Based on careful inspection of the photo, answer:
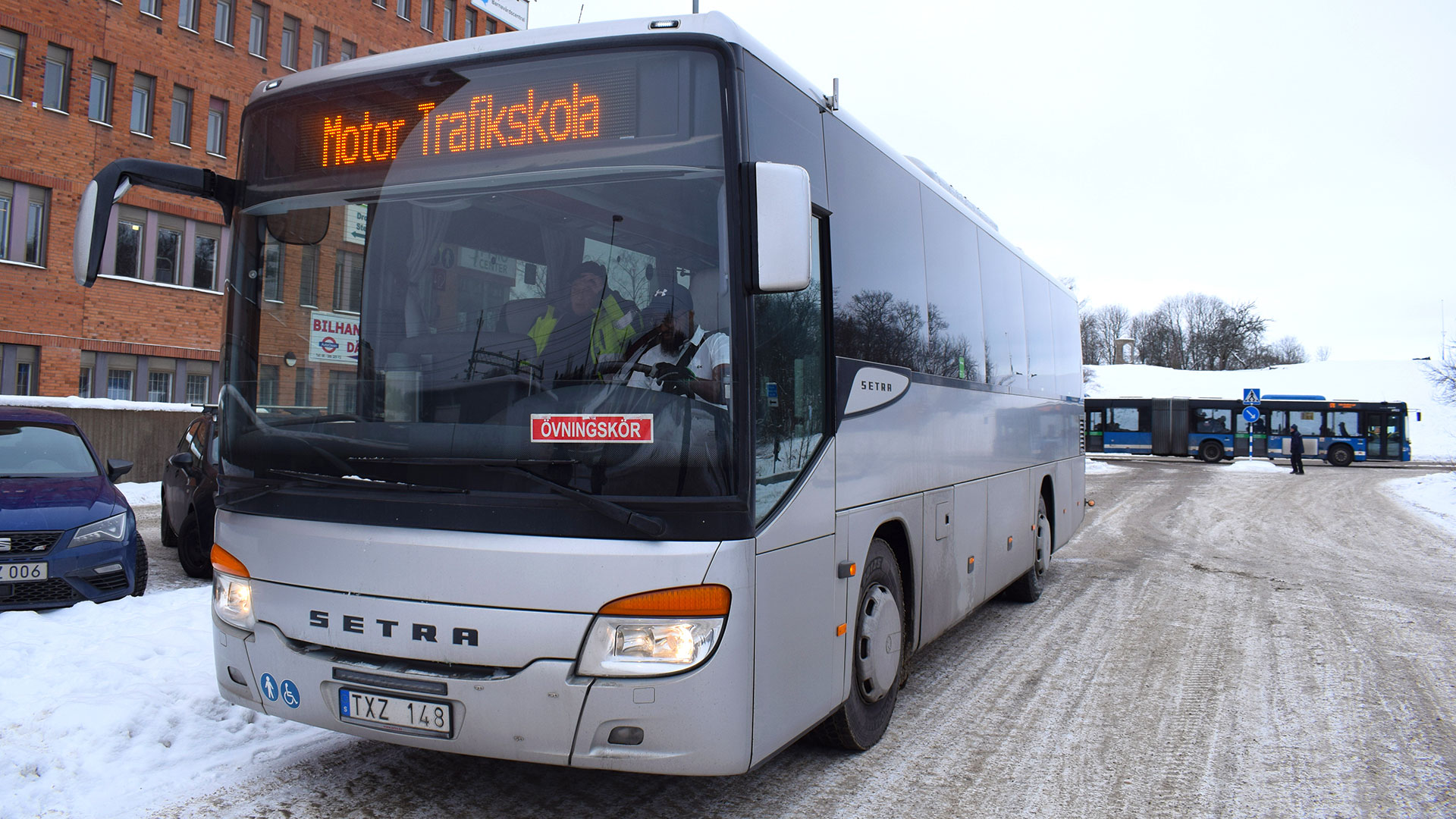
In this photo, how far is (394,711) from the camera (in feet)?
11.2

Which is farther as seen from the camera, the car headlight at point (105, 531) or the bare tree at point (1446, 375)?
the bare tree at point (1446, 375)

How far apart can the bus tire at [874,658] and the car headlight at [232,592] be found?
245 centimetres

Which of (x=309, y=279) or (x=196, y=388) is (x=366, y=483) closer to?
(x=309, y=279)

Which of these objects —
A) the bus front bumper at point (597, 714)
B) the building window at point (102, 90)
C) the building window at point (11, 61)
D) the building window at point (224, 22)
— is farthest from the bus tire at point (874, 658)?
the building window at point (224, 22)

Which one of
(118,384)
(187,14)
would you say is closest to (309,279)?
(118,384)

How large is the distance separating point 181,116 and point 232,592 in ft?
98.5

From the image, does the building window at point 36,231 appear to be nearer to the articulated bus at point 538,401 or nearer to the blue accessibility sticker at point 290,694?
the articulated bus at point 538,401

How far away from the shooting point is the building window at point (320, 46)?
3308 centimetres

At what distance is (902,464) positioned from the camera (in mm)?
5031

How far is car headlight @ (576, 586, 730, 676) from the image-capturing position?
3227 mm

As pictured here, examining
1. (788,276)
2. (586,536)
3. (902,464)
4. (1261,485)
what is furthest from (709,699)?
(1261,485)

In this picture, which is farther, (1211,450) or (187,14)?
(1211,450)

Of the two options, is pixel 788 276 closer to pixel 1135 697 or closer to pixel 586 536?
pixel 586 536

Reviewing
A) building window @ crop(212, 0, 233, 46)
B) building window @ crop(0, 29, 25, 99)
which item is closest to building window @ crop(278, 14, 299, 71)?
building window @ crop(212, 0, 233, 46)
